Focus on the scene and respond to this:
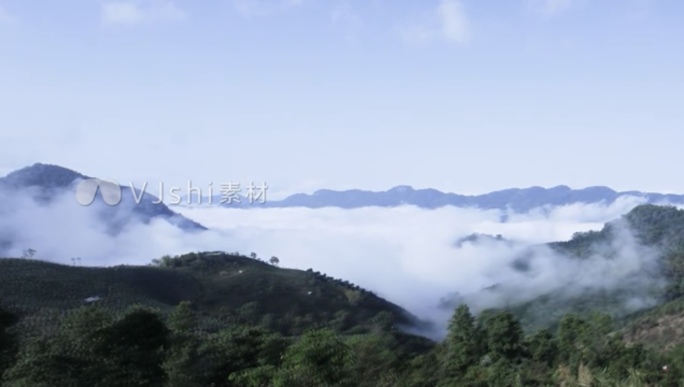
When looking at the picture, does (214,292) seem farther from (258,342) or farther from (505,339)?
(258,342)

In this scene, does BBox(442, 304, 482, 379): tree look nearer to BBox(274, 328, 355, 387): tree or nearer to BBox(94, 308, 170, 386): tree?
BBox(274, 328, 355, 387): tree

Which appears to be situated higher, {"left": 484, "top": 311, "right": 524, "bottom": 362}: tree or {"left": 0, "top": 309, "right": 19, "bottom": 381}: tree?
{"left": 0, "top": 309, "right": 19, "bottom": 381}: tree

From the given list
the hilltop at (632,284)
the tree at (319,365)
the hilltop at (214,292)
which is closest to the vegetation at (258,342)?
the tree at (319,365)

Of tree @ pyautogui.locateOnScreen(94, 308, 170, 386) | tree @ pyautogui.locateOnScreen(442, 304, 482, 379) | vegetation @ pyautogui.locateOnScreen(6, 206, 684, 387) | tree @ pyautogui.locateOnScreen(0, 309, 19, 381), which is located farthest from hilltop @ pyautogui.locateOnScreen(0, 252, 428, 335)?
tree @ pyautogui.locateOnScreen(442, 304, 482, 379)

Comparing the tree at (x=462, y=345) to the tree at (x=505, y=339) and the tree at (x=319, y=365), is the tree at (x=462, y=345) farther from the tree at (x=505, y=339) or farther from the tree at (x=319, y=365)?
the tree at (x=319, y=365)

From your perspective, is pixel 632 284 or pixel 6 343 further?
pixel 632 284

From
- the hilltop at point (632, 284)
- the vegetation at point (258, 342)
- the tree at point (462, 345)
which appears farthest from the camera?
the hilltop at point (632, 284)

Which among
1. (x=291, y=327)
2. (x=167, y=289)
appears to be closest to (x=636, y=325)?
(x=291, y=327)

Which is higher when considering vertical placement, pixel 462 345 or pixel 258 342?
pixel 258 342

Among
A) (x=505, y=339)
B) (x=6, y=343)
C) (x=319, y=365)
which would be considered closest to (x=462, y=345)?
(x=505, y=339)

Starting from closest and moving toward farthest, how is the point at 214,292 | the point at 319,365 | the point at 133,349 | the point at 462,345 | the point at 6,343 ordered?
the point at 133,349
the point at 6,343
the point at 319,365
the point at 462,345
the point at 214,292

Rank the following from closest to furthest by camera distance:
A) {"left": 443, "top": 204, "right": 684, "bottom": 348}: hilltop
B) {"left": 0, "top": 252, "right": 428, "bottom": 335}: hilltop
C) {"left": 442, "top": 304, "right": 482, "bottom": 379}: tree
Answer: {"left": 442, "top": 304, "right": 482, "bottom": 379}: tree < {"left": 0, "top": 252, "right": 428, "bottom": 335}: hilltop < {"left": 443, "top": 204, "right": 684, "bottom": 348}: hilltop

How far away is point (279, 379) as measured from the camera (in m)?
21.6

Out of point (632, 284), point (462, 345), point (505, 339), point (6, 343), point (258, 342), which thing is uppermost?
point (6, 343)
